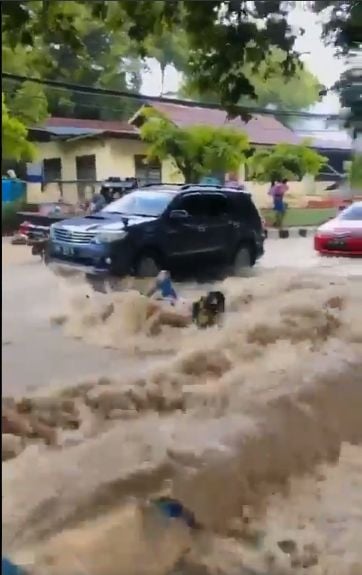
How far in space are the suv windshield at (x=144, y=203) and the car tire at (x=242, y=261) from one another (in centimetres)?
18

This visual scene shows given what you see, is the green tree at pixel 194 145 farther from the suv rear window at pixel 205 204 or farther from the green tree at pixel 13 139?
the green tree at pixel 13 139

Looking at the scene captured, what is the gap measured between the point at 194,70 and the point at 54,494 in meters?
0.69

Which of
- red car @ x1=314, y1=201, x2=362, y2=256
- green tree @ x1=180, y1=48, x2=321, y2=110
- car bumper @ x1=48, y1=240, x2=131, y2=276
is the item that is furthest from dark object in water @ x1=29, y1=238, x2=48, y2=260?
red car @ x1=314, y1=201, x2=362, y2=256

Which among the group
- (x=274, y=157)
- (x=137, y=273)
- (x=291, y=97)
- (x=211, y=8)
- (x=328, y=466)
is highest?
(x=211, y=8)

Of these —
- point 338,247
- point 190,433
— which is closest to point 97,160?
point 190,433

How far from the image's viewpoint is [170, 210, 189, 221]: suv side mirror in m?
1.21

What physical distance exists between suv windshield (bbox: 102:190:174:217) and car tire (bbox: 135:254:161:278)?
7cm

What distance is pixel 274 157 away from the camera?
126cm

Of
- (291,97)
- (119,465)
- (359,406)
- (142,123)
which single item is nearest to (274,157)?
(291,97)

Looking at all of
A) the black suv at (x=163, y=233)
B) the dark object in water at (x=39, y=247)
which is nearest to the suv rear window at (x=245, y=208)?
the black suv at (x=163, y=233)

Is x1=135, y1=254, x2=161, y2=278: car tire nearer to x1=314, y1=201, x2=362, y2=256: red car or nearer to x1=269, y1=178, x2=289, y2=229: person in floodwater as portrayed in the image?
x1=269, y1=178, x2=289, y2=229: person in floodwater

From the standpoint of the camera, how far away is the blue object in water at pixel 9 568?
2.62 ft

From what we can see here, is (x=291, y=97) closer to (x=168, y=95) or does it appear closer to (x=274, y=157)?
(x=274, y=157)

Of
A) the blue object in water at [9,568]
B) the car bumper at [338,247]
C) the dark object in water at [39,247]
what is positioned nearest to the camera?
the blue object in water at [9,568]
